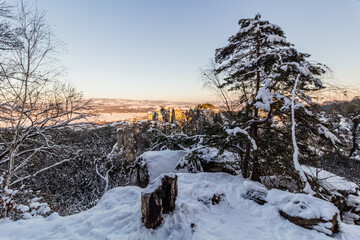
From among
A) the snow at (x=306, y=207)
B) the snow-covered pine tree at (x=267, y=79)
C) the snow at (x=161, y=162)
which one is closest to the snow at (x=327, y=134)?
the snow-covered pine tree at (x=267, y=79)

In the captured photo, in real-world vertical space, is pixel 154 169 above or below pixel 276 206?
below

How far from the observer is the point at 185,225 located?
3.06m

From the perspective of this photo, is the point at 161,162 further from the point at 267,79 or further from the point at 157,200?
the point at 267,79

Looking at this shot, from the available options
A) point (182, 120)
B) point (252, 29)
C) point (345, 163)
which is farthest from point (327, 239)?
point (182, 120)

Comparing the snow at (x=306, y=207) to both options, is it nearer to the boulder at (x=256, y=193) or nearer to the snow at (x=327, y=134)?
the boulder at (x=256, y=193)

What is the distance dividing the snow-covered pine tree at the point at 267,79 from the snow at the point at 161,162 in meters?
3.26

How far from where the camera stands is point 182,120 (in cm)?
3672

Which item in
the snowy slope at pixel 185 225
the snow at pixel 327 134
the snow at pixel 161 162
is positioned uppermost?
the snow at pixel 327 134

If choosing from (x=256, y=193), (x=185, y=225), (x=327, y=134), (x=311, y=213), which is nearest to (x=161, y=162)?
(x=256, y=193)

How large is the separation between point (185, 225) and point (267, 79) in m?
3.94

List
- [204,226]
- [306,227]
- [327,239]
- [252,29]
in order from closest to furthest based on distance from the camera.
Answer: [327,239], [306,227], [204,226], [252,29]

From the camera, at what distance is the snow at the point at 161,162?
7.48m

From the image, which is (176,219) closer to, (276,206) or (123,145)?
(276,206)

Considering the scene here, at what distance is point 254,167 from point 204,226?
11.1ft
